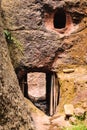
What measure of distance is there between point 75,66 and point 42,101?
449 centimetres

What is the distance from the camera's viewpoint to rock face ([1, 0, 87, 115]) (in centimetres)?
1191

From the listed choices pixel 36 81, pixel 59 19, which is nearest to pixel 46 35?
pixel 59 19

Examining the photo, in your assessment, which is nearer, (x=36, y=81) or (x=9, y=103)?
(x=9, y=103)

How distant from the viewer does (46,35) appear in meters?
12.1

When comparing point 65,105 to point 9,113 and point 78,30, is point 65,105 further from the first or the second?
point 9,113

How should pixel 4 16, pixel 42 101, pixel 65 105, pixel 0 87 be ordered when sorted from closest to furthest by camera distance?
pixel 0 87 → pixel 65 105 → pixel 4 16 → pixel 42 101

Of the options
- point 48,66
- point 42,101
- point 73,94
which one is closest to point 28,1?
point 48,66

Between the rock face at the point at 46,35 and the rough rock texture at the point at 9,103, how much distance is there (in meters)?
8.30

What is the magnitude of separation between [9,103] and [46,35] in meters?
9.12

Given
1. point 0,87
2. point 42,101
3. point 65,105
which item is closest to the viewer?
point 0,87

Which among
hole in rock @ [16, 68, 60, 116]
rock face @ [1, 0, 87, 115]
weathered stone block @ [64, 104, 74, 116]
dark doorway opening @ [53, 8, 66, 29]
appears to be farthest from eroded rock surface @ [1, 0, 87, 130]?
weathered stone block @ [64, 104, 74, 116]

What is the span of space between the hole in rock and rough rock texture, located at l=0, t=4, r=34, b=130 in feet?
29.0

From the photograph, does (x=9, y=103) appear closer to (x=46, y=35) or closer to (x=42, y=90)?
(x=46, y=35)

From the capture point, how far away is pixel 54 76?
12359mm
